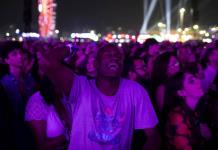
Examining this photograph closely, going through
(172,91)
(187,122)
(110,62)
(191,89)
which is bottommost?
(187,122)

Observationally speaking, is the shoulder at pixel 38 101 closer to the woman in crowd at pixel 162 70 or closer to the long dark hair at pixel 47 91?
the long dark hair at pixel 47 91

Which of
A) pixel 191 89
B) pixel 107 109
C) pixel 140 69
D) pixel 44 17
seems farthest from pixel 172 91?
pixel 44 17

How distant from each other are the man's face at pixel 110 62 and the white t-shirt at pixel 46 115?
49 centimetres

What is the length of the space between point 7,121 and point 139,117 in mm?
1360

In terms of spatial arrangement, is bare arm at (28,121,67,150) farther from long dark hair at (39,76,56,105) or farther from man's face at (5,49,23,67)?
man's face at (5,49,23,67)

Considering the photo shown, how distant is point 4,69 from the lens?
788 centimetres

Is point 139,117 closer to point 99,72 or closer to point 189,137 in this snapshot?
point 99,72

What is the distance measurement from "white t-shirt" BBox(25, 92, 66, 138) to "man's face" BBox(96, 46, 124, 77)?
19.3 inches

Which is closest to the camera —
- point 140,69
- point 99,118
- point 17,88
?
point 99,118

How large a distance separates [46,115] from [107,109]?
51 centimetres

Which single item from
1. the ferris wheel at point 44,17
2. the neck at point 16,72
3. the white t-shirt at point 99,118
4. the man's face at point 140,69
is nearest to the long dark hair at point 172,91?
the white t-shirt at point 99,118

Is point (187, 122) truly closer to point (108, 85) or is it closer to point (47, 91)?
point (108, 85)

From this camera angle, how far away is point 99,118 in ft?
12.5

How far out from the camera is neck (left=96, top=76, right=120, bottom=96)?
3.91 metres
